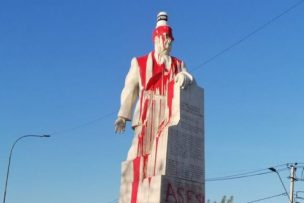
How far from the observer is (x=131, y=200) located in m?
11.9

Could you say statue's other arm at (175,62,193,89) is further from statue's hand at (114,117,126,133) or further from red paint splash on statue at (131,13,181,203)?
statue's hand at (114,117,126,133)

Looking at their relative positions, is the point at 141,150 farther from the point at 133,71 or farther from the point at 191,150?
the point at 133,71

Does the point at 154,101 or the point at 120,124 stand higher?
the point at 154,101

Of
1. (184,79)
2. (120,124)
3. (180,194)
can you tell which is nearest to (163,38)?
(184,79)

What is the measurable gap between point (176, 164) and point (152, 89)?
207cm

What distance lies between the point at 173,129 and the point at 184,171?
2.89 ft

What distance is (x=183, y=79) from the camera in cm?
1196

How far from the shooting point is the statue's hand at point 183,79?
12.0 meters

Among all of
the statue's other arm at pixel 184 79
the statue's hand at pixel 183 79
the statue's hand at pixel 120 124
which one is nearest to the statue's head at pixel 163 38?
the statue's other arm at pixel 184 79

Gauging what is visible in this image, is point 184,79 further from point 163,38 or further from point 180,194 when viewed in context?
point 180,194

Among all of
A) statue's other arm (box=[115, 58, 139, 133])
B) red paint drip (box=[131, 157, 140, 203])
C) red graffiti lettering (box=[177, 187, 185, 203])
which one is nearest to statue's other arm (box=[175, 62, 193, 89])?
statue's other arm (box=[115, 58, 139, 133])

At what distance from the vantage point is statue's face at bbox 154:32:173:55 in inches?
517

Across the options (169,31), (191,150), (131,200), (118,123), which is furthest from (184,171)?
(169,31)

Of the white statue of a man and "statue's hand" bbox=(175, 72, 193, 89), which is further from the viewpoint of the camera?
the white statue of a man
